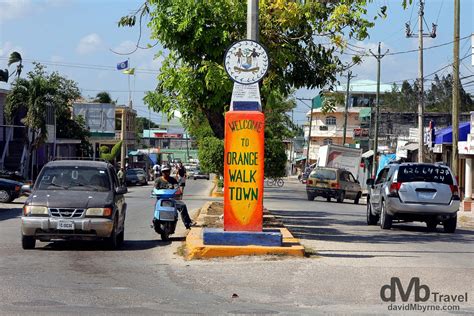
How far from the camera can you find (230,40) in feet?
63.0

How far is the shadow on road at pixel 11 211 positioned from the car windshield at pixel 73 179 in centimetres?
942

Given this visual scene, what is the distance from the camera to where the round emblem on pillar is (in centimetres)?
1527

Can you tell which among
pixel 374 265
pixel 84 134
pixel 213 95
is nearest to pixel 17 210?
pixel 213 95

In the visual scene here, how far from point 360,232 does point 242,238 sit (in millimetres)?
7892

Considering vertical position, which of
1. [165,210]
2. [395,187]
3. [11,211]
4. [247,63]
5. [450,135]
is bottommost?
[11,211]

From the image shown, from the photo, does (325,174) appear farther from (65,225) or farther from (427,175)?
(65,225)

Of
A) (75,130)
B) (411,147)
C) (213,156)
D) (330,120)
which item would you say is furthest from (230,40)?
(330,120)

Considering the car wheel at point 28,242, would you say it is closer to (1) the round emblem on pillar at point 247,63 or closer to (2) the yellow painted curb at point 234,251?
(2) the yellow painted curb at point 234,251

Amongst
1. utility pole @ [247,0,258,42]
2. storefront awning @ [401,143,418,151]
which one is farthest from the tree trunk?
storefront awning @ [401,143,418,151]

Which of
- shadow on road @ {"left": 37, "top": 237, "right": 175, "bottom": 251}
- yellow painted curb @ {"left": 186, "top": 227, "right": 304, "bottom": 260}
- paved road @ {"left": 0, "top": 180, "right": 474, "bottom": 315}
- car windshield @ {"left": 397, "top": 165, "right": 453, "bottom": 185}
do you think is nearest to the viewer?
paved road @ {"left": 0, "top": 180, "right": 474, "bottom": 315}

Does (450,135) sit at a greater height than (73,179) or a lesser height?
greater

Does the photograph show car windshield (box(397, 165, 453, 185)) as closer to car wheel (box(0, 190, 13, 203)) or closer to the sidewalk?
the sidewalk

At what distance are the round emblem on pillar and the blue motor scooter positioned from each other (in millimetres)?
3923

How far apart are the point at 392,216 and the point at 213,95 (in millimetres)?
6802
